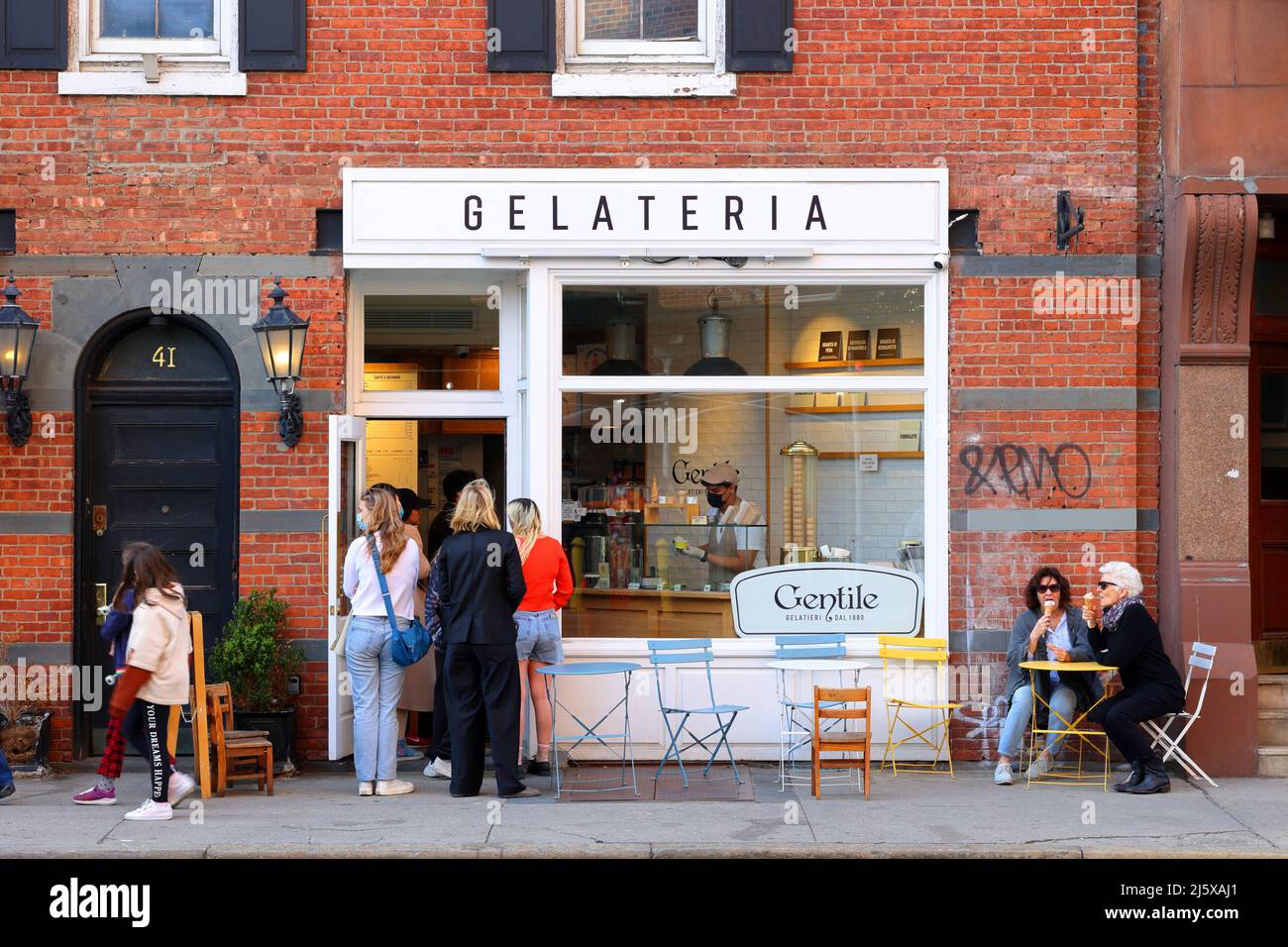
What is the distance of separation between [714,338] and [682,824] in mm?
3690

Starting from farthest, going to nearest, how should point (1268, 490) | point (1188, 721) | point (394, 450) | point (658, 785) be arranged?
1. point (1268, 490)
2. point (394, 450)
3. point (1188, 721)
4. point (658, 785)

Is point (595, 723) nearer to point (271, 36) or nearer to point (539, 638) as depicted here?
point (539, 638)

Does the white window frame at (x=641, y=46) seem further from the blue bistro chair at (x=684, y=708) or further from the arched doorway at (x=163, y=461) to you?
the blue bistro chair at (x=684, y=708)

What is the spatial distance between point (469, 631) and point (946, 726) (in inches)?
135

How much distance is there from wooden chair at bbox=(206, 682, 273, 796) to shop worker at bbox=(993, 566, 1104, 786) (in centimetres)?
471

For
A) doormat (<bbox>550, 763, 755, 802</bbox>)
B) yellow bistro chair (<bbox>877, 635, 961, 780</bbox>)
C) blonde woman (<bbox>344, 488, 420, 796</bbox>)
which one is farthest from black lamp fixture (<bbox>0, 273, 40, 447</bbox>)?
yellow bistro chair (<bbox>877, 635, 961, 780</bbox>)

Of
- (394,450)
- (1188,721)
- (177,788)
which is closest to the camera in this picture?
(177,788)

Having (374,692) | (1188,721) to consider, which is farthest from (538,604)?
(1188,721)

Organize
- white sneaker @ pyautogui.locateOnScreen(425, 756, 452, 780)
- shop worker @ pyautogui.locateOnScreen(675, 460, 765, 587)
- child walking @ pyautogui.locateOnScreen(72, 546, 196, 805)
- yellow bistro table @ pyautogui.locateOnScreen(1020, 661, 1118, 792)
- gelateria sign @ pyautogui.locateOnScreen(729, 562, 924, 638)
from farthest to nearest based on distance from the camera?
shop worker @ pyautogui.locateOnScreen(675, 460, 765, 587)
gelateria sign @ pyautogui.locateOnScreen(729, 562, 924, 638)
white sneaker @ pyautogui.locateOnScreen(425, 756, 452, 780)
yellow bistro table @ pyautogui.locateOnScreen(1020, 661, 1118, 792)
child walking @ pyautogui.locateOnScreen(72, 546, 196, 805)

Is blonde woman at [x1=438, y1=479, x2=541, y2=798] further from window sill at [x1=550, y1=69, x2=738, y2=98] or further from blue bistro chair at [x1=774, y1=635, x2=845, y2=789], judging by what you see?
window sill at [x1=550, y1=69, x2=738, y2=98]

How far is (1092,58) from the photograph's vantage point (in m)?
10.4

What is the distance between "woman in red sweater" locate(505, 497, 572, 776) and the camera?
9.74 m

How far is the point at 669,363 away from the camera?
10.7 m

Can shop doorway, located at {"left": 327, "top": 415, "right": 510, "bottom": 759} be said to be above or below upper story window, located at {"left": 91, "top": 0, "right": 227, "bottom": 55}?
below
